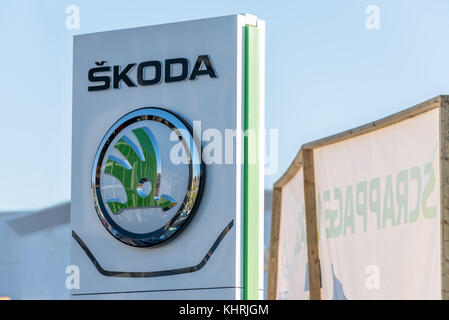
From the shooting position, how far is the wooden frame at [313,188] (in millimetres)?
8414

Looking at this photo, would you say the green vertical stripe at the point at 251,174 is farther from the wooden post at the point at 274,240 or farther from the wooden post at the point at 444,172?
the wooden post at the point at 274,240

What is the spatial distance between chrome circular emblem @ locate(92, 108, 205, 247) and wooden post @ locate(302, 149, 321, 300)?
5.31m

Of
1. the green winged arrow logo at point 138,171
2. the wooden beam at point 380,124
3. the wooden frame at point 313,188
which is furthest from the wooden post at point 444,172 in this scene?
the green winged arrow logo at point 138,171

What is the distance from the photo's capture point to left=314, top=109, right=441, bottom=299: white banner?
9109 millimetres

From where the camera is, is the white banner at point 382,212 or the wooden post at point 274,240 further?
the wooden post at point 274,240

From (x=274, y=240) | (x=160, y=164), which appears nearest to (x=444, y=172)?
(x=160, y=164)

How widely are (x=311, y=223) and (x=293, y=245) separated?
85.4 inches

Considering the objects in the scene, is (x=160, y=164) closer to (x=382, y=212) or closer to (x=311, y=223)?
(x=382, y=212)

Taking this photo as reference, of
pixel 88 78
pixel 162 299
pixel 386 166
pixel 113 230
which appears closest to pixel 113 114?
pixel 88 78

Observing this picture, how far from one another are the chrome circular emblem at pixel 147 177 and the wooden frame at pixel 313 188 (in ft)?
8.50

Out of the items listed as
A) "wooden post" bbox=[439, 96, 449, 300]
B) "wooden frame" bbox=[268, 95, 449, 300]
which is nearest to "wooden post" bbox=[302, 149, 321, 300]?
"wooden frame" bbox=[268, 95, 449, 300]

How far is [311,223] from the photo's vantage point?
1257cm

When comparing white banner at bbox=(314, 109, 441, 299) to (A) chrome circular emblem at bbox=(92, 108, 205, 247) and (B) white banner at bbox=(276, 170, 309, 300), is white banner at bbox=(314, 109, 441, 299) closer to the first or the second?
(B) white banner at bbox=(276, 170, 309, 300)

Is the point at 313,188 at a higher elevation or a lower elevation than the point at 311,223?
higher
